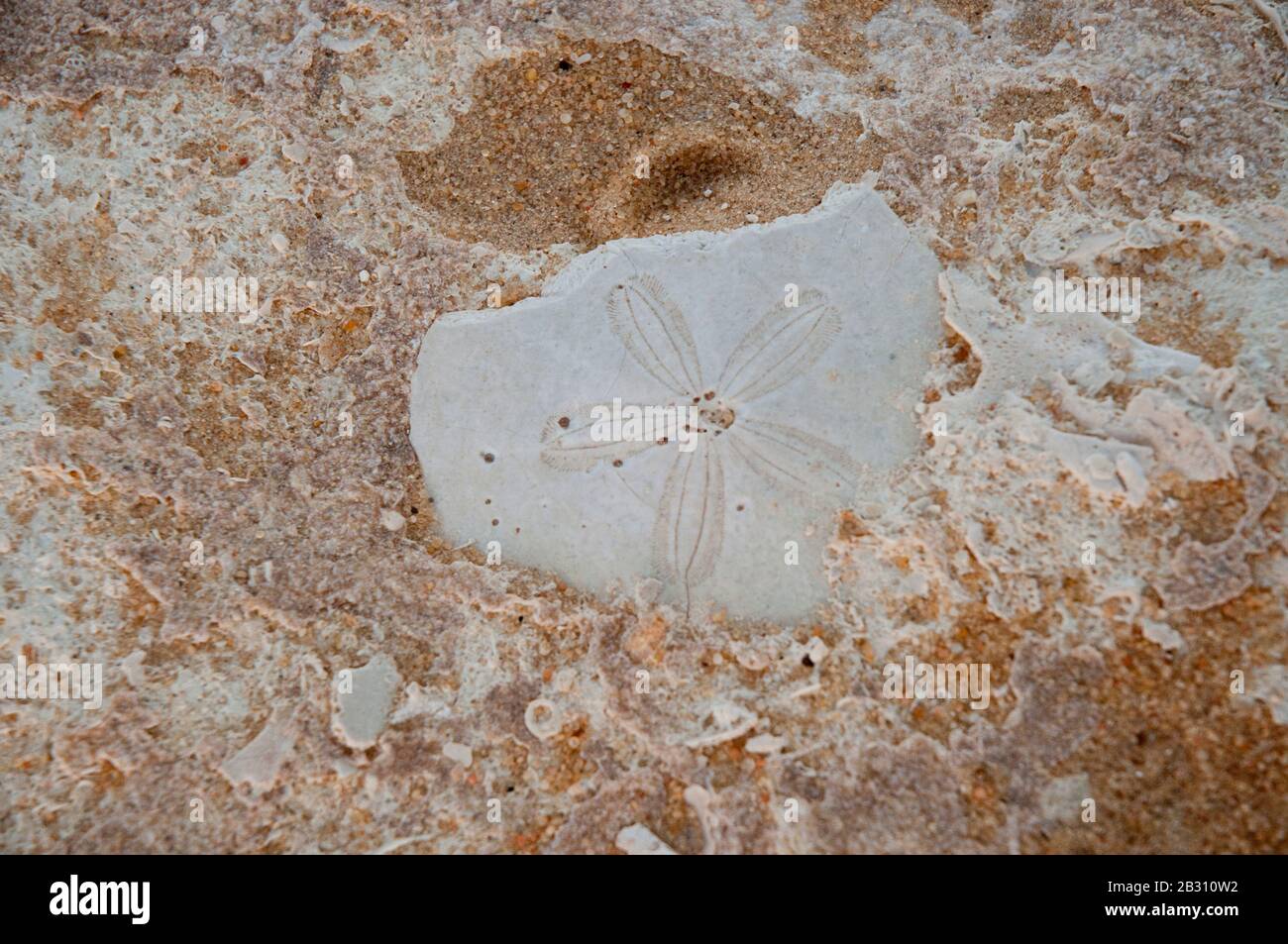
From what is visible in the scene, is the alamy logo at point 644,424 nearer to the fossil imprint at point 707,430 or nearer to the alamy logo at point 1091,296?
the fossil imprint at point 707,430

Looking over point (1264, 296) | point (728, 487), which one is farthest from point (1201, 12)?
point (728, 487)

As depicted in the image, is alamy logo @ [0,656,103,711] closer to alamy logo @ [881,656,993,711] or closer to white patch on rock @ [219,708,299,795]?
white patch on rock @ [219,708,299,795]

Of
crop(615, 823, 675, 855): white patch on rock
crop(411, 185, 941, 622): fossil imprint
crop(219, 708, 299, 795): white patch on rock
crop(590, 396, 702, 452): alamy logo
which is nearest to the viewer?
crop(615, 823, 675, 855): white patch on rock

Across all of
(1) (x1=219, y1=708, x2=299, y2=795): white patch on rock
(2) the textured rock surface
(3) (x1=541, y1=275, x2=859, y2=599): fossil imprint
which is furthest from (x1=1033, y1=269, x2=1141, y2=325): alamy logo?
(1) (x1=219, y1=708, x2=299, y2=795): white patch on rock

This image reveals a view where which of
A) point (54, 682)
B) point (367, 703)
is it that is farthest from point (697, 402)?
point (54, 682)

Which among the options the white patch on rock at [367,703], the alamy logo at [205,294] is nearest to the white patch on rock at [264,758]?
the white patch on rock at [367,703]

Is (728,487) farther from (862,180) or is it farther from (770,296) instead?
(862,180)
